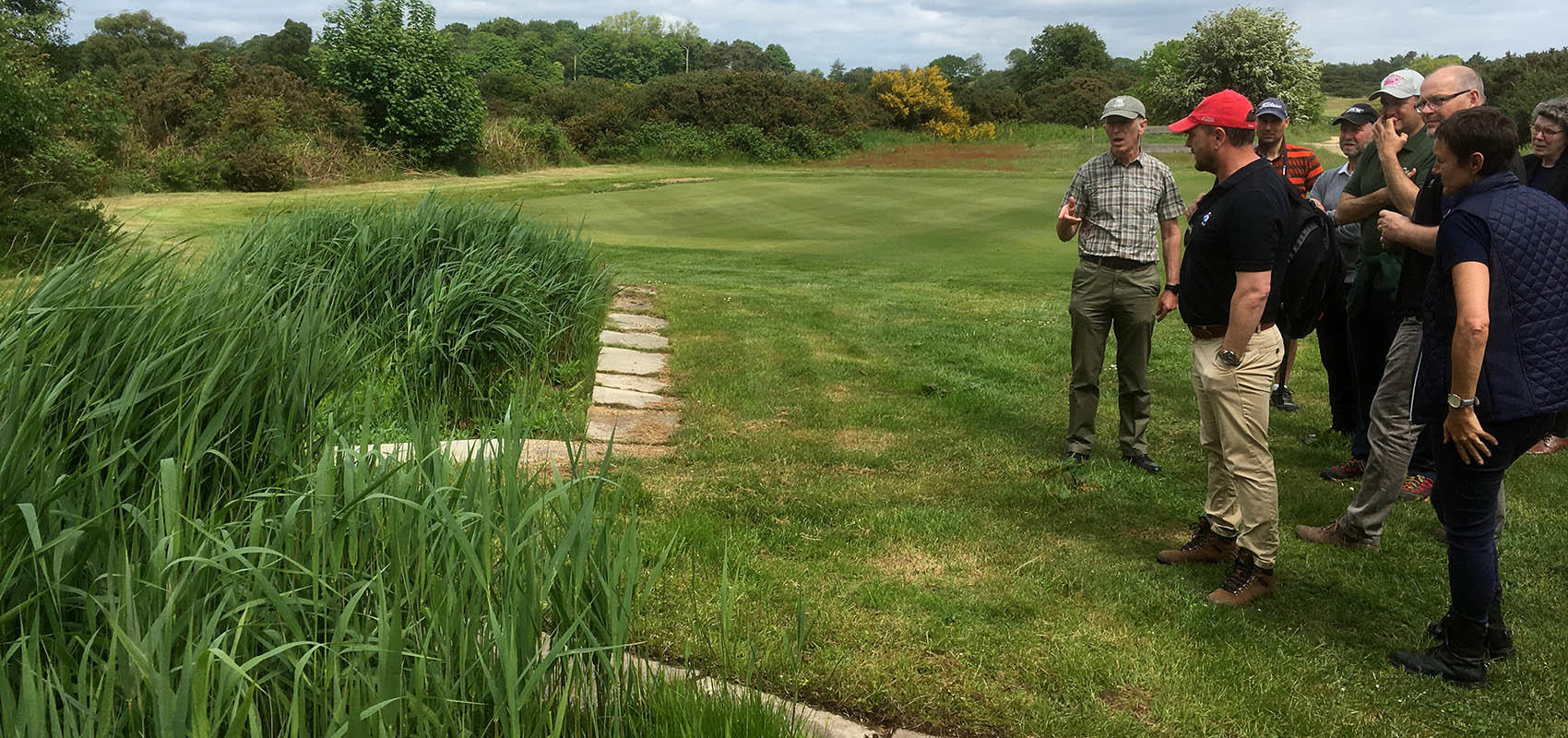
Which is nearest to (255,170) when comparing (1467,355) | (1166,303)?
(1166,303)

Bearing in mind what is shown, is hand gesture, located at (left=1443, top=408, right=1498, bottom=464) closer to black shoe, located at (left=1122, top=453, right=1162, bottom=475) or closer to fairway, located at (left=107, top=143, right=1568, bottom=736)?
fairway, located at (left=107, top=143, right=1568, bottom=736)

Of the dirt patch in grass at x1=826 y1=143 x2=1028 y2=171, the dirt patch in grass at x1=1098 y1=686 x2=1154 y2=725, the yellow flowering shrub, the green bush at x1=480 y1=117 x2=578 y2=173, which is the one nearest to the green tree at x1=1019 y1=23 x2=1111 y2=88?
the yellow flowering shrub

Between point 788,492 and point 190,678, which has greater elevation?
point 190,678

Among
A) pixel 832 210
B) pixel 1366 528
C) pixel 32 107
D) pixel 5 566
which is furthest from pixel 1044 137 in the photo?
pixel 5 566

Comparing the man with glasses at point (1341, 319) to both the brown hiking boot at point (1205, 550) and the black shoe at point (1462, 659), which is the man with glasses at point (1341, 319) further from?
the black shoe at point (1462, 659)

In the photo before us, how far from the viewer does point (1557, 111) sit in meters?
4.38

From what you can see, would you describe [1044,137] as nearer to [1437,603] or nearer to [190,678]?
[1437,603]

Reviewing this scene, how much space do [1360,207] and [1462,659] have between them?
236cm

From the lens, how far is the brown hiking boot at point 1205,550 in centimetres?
412

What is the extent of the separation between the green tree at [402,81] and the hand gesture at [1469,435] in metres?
28.9

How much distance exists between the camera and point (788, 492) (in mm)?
4785

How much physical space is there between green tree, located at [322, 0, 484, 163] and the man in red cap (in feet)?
91.5

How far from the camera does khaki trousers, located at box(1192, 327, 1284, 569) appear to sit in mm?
3809

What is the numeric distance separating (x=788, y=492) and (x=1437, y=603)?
256cm
